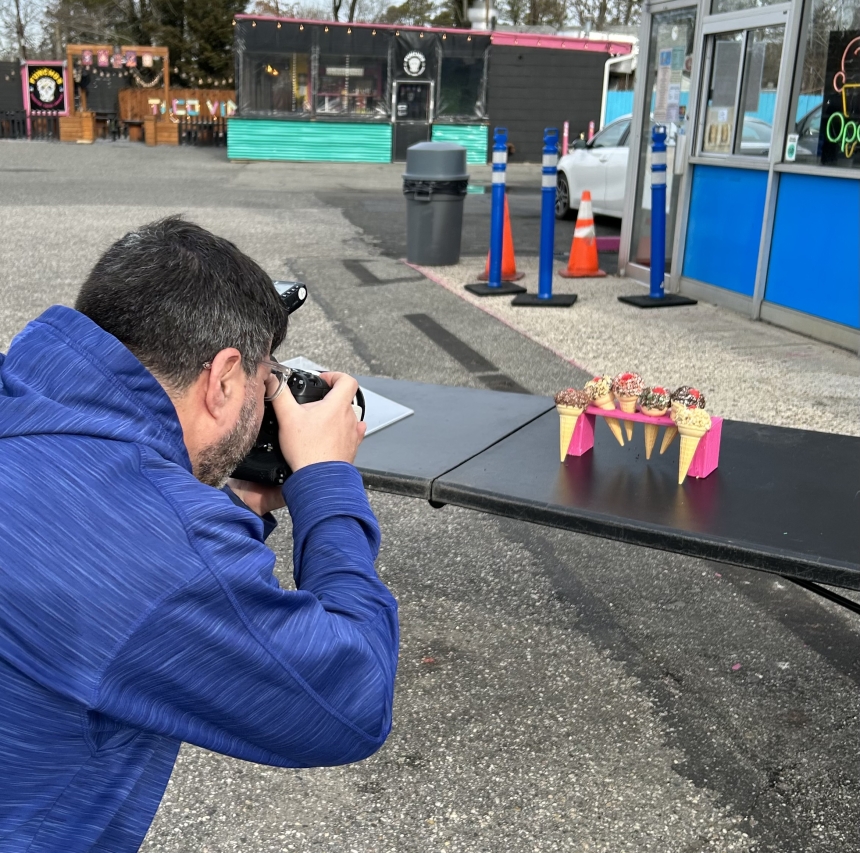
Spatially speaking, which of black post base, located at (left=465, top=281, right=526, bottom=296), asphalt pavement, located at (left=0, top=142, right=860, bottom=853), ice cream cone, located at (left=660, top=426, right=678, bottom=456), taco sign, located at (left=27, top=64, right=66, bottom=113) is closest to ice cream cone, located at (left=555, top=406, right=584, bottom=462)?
ice cream cone, located at (left=660, top=426, right=678, bottom=456)

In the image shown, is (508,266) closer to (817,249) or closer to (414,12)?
(817,249)

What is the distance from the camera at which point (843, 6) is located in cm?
700

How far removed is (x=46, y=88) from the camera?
33.6 m

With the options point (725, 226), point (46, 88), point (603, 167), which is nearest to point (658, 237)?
point (725, 226)

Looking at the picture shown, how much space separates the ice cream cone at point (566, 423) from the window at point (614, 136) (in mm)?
10688

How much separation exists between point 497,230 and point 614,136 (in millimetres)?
5030

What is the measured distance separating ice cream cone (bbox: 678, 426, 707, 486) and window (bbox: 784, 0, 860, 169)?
5120 millimetres

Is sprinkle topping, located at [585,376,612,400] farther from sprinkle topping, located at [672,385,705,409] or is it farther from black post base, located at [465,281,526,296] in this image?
black post base, located at [465,281,526,296]

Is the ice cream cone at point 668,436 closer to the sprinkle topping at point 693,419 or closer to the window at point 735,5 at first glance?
the sprinkle topping at point 693,419

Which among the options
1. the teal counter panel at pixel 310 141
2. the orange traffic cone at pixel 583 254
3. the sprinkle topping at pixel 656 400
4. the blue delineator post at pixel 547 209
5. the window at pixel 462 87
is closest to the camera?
the sprinkle topping at pixel 656 400

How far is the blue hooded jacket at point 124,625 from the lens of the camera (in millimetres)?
1039

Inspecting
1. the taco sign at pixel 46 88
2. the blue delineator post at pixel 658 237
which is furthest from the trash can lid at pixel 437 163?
the taco sign at pixel 46 88

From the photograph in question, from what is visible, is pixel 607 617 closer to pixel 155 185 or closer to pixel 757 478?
pixel 757 478

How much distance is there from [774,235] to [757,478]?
553cm
